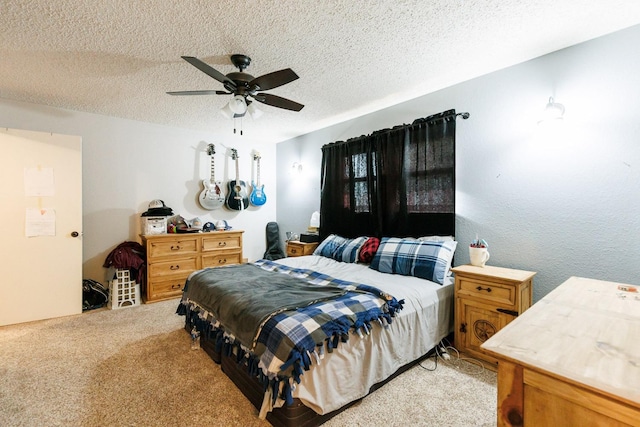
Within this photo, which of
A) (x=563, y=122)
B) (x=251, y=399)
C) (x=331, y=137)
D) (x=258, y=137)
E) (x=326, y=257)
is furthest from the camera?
(x=258, y=137)

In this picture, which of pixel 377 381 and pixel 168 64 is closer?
pixel 377 381

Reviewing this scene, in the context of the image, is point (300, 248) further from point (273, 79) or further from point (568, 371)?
point (568, 371)

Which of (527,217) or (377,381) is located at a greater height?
(527,217)

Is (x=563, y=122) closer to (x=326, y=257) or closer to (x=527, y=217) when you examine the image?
(x=527, y=217)

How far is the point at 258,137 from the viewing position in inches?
193

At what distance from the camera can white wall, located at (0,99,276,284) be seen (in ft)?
11.4

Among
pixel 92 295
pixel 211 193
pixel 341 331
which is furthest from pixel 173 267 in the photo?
pixel 341 331

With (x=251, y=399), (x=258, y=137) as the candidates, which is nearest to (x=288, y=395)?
(x=251, y=399)

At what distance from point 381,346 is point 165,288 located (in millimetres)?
3124

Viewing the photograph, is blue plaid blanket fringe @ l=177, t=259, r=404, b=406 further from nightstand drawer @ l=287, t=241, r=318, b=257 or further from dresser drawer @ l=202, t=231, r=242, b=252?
dresser drawer @ l=202, t=231, r=242, b=252

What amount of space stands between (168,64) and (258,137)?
2.49m

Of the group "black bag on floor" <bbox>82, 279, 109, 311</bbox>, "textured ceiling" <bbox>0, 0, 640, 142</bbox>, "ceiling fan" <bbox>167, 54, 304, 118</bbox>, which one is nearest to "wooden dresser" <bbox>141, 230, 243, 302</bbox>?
"black bag on floor" <bbox>82, 279, 109, 311</bbox>

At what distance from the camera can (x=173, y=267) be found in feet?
12.5

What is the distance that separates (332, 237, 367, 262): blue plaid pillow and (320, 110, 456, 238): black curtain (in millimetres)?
278
